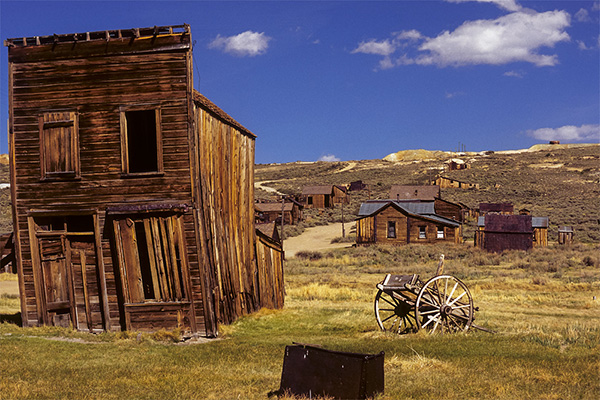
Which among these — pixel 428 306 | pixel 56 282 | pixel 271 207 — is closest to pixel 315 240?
pixel 271 207

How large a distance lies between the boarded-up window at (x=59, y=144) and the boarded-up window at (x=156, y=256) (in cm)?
197

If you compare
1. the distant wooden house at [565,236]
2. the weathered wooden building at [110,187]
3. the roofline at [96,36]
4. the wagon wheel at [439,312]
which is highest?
the roofline at [96,36]

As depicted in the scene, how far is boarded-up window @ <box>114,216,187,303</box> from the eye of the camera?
13.4 metres

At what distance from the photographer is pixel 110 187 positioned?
45.0 feet

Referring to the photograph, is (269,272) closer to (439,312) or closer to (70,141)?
(439,312)

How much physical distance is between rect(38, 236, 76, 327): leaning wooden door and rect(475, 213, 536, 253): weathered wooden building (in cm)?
3240

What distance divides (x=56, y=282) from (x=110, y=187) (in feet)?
9.36

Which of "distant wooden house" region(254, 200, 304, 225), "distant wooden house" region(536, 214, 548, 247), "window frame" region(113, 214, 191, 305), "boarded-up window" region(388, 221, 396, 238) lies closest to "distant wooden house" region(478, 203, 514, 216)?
"distant wooden house" region(536, 214, 548, 247)

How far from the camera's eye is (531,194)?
80.0 meters

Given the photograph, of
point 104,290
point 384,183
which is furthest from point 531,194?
point 104,290

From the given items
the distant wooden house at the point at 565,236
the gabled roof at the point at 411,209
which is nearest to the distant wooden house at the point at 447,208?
the gabled roof at the point at 411,209

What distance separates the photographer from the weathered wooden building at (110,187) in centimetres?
1345

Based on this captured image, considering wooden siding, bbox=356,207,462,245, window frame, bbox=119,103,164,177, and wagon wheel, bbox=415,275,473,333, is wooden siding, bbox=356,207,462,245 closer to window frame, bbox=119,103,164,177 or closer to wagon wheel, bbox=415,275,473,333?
wagon wheel, bbox=415,275,473,333

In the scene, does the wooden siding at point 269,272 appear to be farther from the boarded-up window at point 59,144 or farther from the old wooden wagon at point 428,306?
the boarded-up window at point 59,144
